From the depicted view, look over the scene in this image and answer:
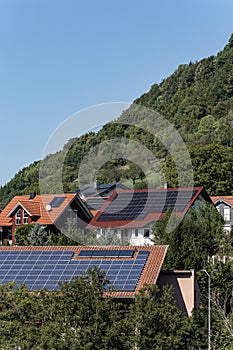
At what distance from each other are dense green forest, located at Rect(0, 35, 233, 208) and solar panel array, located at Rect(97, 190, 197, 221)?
27.1ft

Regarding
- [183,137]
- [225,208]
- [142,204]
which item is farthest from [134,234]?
[183,137]

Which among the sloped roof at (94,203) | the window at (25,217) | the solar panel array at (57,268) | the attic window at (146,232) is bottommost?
the solar panel array at (57,268)

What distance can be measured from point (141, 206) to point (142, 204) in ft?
0.60

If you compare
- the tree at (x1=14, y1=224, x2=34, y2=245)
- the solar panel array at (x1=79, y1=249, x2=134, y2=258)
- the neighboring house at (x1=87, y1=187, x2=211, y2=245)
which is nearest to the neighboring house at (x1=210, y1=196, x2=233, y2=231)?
the neighboring house at (x1=87, y1=187, x2=211, y2=245)

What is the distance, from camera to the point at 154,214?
5919 cm

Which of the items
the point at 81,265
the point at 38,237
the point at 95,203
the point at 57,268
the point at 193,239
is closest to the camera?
the point at 81,265

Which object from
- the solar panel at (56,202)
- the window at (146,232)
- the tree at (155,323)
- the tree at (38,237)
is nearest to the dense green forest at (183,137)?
the solar panel at (56,202)

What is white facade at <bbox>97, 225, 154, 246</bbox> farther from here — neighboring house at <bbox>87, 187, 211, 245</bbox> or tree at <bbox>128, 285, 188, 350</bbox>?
tree at <bbox>128, 285, 188, 350</bbox>

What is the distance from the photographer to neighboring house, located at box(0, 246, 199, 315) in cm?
2889

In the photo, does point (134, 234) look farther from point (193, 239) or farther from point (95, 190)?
point (193, 239)

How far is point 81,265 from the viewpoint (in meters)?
30.4

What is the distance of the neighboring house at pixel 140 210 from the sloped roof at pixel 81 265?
2625 centimetres

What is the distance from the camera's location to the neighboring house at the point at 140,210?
59.4 m

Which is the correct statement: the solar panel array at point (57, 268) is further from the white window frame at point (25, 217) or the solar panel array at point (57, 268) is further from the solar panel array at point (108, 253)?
the white window frame at point (25, 217)
